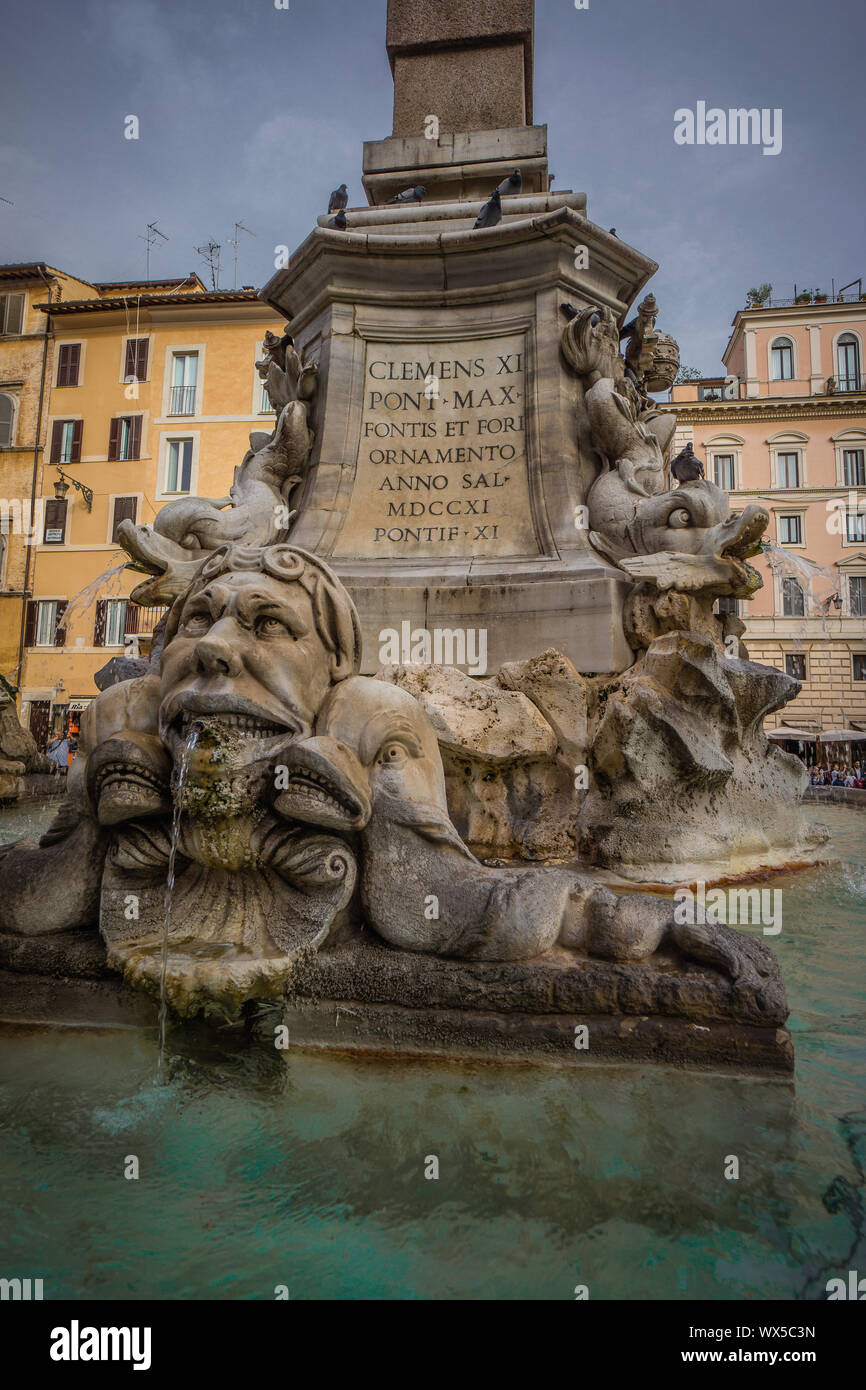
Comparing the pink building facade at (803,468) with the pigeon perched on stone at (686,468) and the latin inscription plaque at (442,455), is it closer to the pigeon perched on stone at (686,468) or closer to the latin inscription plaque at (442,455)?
the pigeon perched on stone at (686,468)

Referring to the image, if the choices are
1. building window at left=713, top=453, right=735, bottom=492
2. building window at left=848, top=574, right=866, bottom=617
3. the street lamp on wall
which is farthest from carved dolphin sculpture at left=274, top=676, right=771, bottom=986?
building window at left=713, top=453, right=735, bottom=492

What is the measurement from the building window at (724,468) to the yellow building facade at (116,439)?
18928 millimetres

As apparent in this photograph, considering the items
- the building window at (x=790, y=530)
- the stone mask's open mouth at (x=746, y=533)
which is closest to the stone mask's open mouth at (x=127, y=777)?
the stone mask's open mouth at (x=746, y=533)

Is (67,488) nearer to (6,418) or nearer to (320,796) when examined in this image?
(6,418)

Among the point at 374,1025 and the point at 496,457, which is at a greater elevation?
the point at 496,457

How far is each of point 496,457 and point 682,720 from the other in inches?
86.0

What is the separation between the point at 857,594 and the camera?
31531mm

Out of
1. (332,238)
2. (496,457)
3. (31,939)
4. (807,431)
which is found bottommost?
(31,939)

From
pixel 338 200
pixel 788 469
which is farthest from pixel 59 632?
pixel 788 469

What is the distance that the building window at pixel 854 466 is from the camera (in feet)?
111

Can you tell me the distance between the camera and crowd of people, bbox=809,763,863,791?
66.5 ft

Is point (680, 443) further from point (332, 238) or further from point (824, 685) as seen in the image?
point (332, 238)
